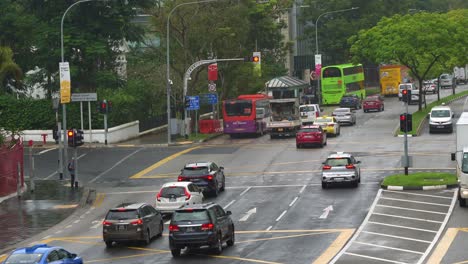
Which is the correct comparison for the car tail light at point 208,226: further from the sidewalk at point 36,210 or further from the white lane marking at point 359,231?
the sidewalk at point 36,210

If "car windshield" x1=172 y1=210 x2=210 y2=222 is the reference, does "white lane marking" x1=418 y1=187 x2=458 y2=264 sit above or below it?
below

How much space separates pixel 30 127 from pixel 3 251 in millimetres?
42270

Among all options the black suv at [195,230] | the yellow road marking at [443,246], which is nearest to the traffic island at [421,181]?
the yellow road marking at [443,246]

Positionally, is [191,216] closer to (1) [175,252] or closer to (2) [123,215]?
(1) [175,252]

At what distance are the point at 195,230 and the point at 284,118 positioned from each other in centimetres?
4417

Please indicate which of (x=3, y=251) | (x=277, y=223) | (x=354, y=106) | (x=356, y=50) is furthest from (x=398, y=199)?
(x=354, y=106)

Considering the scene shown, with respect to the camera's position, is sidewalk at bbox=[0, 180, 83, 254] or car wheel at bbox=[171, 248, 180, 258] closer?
car wheel at bbox=[171, 248, 180, 258]

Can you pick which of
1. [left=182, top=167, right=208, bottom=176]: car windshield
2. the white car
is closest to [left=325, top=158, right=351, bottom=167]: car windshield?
[left=182, top=167, right=208, bottom=176]: car windshield

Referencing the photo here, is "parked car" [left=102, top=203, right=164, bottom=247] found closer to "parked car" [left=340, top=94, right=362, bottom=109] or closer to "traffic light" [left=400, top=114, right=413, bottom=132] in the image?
"traffic light" [left=400, top=114, right=413, bottom=132]

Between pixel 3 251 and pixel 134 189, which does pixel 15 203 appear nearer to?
pixel 134 189

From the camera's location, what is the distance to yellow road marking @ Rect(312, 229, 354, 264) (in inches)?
1195

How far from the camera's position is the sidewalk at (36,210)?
39.9m

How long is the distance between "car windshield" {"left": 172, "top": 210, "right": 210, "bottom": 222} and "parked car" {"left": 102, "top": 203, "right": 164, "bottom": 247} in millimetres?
2633

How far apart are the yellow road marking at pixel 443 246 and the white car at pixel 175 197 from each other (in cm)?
1075
